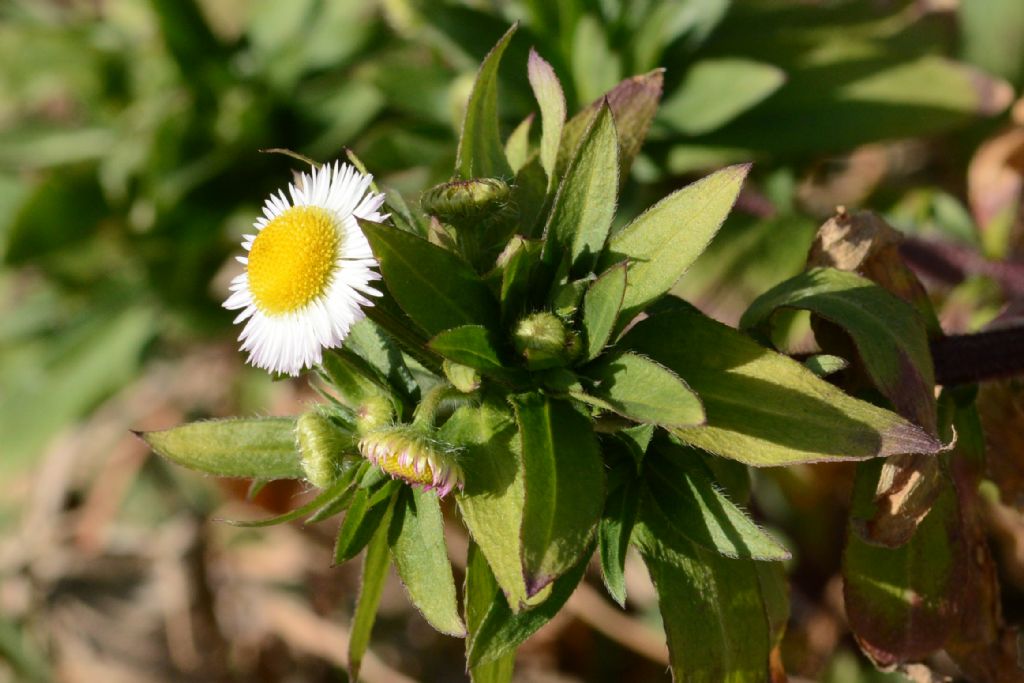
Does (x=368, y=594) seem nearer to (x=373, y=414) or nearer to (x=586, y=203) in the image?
(x=373, y=414)

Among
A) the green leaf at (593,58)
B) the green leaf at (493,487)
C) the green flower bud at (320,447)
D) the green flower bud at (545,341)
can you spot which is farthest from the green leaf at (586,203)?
the green leaf at (593,58)

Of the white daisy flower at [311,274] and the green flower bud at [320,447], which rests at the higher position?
the white daisy flower at [311,274]

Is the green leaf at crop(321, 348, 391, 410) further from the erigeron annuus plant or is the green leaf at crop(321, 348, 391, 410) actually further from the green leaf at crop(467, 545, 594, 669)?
the green leaf at crop(467, 545, 594, 669)

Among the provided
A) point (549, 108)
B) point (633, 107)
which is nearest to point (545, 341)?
point (549, 108)

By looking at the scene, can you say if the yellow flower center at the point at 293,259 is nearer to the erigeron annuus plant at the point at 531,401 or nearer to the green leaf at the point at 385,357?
the erigeron annuus plant at the point at 531,401

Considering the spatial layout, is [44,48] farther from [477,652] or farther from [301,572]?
[477,652]

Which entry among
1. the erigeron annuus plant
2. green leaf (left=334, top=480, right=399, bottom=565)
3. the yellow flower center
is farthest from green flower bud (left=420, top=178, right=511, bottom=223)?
green leaf (left=334, top=480, right=399, bottom=565)

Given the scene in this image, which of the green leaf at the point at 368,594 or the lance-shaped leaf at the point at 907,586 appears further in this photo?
the lance-shaped leaf at the point at 907,586

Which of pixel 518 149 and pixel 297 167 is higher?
pixel 518 149
